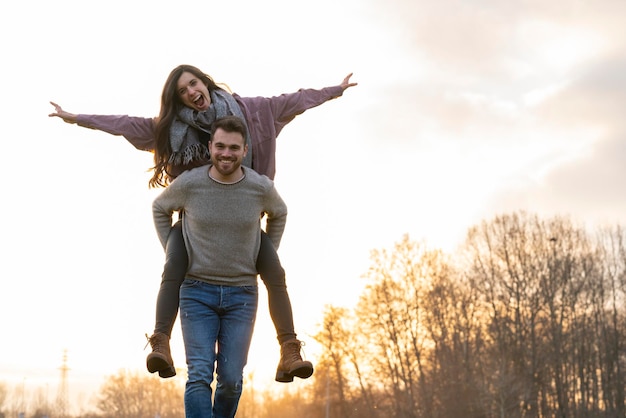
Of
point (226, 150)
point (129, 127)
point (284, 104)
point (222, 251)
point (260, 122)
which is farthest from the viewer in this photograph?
point (284, 104)

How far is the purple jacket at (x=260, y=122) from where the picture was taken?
5.53 meters

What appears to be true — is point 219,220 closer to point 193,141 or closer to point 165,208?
point 165,208

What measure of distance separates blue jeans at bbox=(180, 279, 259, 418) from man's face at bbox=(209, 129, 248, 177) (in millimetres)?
765

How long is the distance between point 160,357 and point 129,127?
1.63m

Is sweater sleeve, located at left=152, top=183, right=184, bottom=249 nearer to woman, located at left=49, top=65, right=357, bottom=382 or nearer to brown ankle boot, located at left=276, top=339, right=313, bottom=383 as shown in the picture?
woman, located at left=49, top=65, right=357, bottom=382

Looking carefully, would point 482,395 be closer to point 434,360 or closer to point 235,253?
point 434,360

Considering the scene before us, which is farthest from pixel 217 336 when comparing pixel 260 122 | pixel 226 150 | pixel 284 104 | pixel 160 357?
pixel 284 104

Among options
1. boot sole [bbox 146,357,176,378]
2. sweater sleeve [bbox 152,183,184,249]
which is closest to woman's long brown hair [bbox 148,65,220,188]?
sweater sleeve [bbox 152,183,184,249]

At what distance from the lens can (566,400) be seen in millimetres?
45031

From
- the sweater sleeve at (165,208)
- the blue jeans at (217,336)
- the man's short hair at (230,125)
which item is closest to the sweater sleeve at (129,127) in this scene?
the sweater sleeve at (165,208)

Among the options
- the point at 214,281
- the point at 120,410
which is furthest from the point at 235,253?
the point at 120,410

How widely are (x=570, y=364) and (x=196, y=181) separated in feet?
147

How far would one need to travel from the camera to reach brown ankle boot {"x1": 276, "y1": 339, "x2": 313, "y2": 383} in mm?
5008

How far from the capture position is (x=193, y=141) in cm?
540
